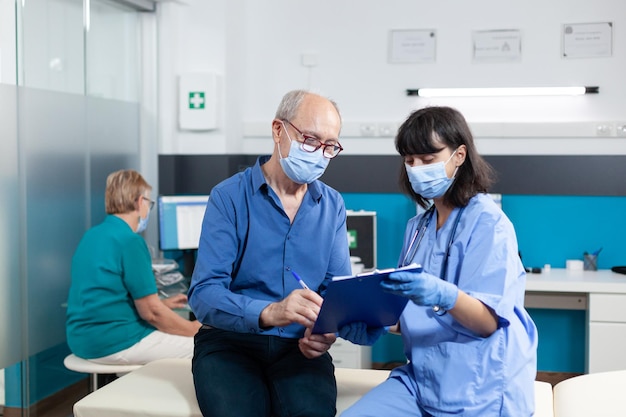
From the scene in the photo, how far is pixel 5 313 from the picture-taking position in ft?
10.9

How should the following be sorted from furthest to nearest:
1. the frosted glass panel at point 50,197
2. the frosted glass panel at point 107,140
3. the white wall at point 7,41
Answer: the frosted glass panel at point 107,140, the frosted glass panel at point 50,197, the white wall at point 7,41

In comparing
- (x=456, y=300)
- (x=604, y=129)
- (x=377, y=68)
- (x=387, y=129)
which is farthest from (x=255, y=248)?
(x=604, y=129)

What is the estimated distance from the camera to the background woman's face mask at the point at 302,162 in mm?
2230

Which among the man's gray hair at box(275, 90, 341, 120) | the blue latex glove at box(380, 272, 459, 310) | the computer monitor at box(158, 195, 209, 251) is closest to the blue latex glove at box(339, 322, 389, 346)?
the blue latex glove at box(380, 272, 459, 310)

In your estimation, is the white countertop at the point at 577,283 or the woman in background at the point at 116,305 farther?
the white countertop at the point at 577,283

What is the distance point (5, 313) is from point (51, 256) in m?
0.40

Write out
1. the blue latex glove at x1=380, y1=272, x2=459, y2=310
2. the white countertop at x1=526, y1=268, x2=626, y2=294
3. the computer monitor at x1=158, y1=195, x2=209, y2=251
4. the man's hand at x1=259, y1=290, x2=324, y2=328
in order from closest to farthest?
the blue latex glove at x1=380, y1=272, x2=459, y2=310, the man's hand at x1=259, y1=290, x2=324, y2=328, the white countertop at x1=526, y1=268, x2=626, y2=294, the computer monitor at x1=158, y1=195, x2=209, y2=251

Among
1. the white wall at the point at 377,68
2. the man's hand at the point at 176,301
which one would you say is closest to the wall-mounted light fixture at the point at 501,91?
the white wall at the point at 377,68

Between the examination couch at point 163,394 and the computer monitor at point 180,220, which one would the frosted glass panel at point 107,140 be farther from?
the examination couch at point 163,394

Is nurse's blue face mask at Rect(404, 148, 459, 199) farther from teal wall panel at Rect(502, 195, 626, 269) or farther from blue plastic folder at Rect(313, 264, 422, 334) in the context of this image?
teal wall panel at Rect(502, 195, 626, 269)

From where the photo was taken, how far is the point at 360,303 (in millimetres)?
1941

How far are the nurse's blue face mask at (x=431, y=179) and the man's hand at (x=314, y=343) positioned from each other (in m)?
0.47

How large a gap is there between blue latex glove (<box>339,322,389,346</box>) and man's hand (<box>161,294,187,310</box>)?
61.4 inches

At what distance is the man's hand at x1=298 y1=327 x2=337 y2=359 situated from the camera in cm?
214
